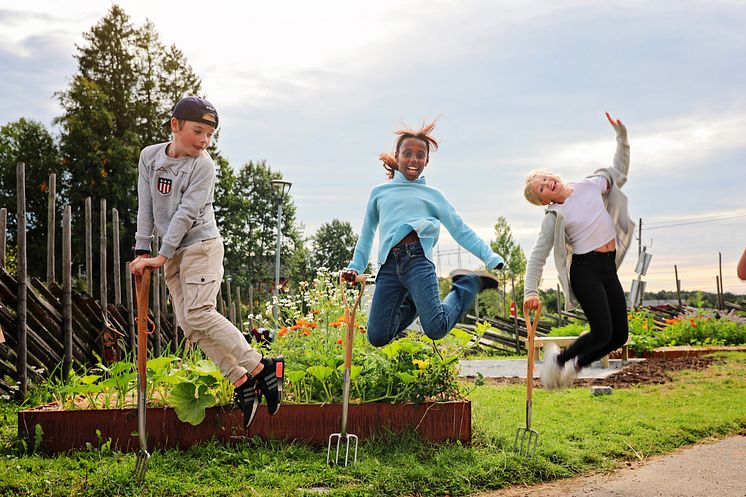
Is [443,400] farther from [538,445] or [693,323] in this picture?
[693,323]

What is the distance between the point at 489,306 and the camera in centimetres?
2941

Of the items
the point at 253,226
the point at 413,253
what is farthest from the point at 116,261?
the point at 253,226

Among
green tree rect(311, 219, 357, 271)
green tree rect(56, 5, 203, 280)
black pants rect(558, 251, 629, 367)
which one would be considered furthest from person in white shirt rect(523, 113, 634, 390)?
green tree rect(311, 219, 357, 271)

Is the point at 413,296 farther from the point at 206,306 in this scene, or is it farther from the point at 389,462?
the point at 206,306

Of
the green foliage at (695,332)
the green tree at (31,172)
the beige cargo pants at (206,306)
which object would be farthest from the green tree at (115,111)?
the beige cargo pants at (206,306)

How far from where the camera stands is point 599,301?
175 inches

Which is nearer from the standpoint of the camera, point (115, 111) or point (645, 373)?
point (645, 373)

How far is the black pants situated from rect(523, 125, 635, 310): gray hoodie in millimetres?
61

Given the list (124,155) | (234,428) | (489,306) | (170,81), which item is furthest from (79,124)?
(234,428)

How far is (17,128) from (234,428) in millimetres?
22555

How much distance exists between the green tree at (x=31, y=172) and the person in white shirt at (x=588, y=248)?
785 inches

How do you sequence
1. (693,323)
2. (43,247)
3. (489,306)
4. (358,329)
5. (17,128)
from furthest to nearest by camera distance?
1. (489,306)
2. (17,128)
3. (43,247)
4. (693,323)
5. (358,329)

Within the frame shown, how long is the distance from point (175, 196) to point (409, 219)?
156cm

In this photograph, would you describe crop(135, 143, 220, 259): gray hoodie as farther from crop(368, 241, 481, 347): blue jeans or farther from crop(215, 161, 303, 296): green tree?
crop(215, 161, 303, 296): green tree
